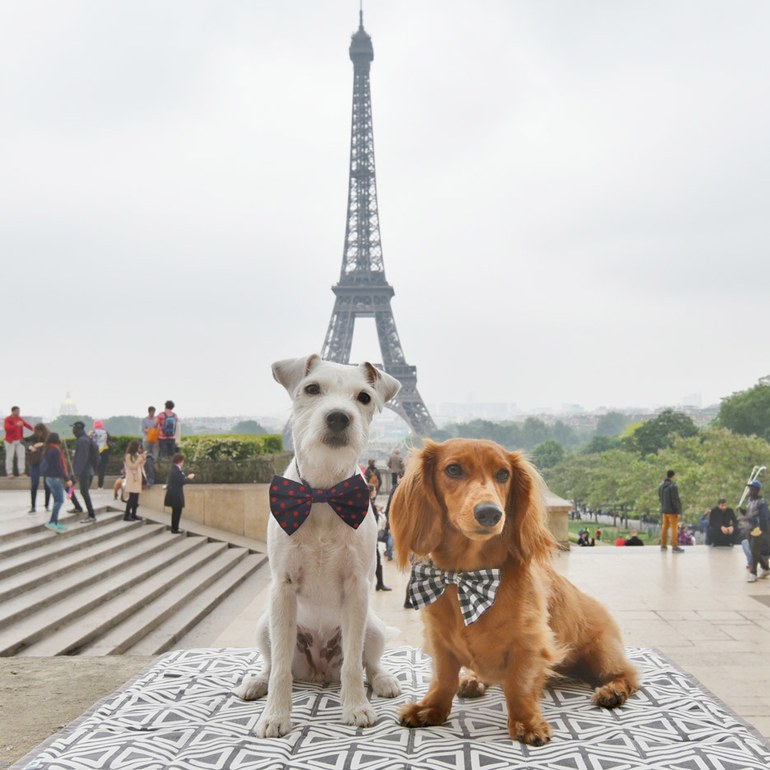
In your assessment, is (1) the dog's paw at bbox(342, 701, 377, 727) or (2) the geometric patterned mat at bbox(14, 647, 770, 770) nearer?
(2) the geometric patterned mat at bbox(14, 647, 770, 770)

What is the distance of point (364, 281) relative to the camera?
41.2 m

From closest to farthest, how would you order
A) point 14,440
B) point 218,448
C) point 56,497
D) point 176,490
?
point 56,497
point 176,490
point 218,448
point 14,440

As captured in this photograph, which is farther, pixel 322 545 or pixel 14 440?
pixel 14 440

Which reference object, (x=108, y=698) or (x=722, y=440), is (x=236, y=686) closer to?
(x=108, y=698)

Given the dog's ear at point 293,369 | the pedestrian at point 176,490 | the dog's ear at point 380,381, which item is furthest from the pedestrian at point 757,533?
the pedestrian at point 176,490

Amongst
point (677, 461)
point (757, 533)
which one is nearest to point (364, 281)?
point (677, 461)

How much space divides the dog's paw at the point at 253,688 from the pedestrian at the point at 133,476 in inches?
327

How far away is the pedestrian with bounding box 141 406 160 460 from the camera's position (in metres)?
13.1

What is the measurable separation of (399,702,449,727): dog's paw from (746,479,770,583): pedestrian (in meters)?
7.15

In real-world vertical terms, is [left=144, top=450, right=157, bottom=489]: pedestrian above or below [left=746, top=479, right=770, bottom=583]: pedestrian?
above

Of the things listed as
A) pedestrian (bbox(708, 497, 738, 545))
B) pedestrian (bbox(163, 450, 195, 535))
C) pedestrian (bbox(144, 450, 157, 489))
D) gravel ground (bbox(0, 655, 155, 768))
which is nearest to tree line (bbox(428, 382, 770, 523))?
pedestrian (bbox(708, 497, 738, 545))

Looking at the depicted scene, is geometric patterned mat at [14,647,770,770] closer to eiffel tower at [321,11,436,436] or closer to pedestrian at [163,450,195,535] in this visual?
pedestrian at [163,450,195,535]

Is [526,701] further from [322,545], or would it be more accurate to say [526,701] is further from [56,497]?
[56,497]

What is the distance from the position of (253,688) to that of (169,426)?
430 inches
